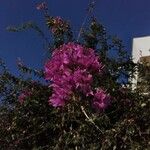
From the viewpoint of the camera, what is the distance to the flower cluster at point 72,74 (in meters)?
5.34

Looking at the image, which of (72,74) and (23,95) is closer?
(72,74)

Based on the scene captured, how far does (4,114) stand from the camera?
5.89 m

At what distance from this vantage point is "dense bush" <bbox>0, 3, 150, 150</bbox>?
16.9 ft

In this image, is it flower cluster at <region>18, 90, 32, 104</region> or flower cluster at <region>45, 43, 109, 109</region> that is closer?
flower cluster at <region>45, 43, 109, 109</region>

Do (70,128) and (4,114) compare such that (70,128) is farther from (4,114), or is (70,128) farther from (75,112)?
(4,114)

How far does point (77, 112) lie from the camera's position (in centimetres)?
532

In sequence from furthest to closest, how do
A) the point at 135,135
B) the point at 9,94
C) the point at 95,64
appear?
the point at 9,94
the point at 95,64
the point at 135,135

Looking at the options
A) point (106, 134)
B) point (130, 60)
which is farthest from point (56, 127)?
point (130, 60)

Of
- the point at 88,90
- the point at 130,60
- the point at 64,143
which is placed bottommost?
the point at 64,143

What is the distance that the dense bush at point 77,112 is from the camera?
5.16m

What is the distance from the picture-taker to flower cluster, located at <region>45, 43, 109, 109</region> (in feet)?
17.5

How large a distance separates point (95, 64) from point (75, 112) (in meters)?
0.44

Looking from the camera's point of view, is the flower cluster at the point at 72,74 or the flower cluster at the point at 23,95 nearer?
the flower cluster at the point at 72,74

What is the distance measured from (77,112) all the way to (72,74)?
11.9 inches
